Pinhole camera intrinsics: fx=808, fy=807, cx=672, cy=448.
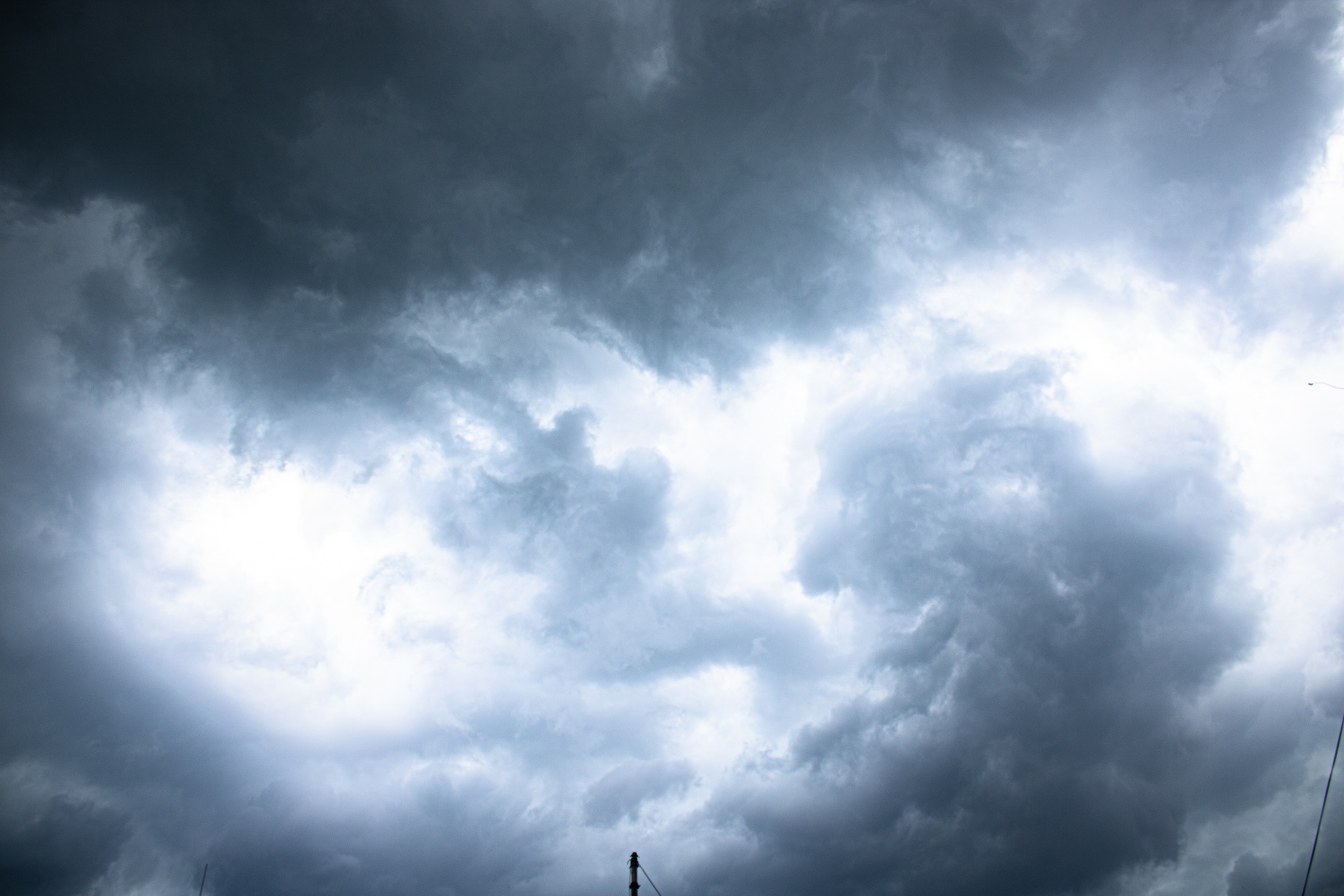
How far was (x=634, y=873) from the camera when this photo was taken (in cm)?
7931

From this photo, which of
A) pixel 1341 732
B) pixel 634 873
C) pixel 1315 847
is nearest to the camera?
pixel 1341 732

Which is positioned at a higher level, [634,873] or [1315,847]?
[634,873]

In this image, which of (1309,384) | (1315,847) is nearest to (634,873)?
(1315,847)

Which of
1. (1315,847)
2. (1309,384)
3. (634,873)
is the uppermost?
(1309,384)

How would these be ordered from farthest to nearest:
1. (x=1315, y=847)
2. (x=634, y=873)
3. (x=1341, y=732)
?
(x=634, y=873)
(x=1315, y=847)
(x=1341, y=732)

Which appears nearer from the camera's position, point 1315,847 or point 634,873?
point 1315,847

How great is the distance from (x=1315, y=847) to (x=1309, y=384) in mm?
36333

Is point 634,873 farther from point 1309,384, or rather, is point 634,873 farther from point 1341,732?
point 1309,384

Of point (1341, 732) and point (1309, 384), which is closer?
point (1341, 732)

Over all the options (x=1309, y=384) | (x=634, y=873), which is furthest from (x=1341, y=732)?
(x=634, y=873)

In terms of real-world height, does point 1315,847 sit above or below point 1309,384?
below

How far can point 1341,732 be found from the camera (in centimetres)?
5816

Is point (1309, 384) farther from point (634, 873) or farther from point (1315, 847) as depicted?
point (634, 873)

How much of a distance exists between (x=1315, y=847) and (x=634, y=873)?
57.3 m
